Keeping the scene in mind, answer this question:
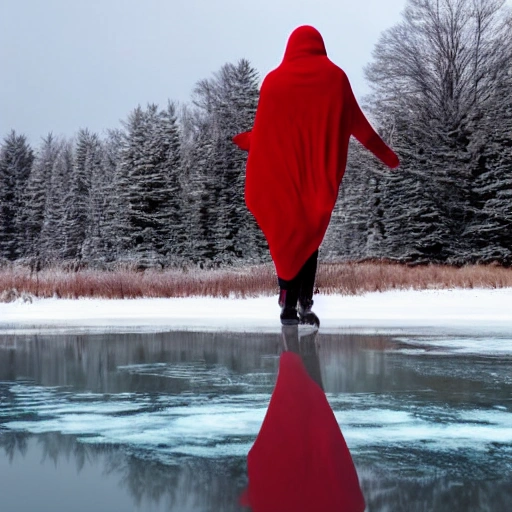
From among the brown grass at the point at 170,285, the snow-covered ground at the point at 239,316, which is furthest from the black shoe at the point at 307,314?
the brown grass at the point at 170,285

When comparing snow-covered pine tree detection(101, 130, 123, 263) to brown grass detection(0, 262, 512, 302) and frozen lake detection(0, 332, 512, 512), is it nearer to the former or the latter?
brown grass detection(0, 262, 512, 302)

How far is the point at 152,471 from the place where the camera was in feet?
7.77

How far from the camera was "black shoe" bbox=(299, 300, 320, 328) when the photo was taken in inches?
269

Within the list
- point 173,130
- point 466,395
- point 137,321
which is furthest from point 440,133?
point 466,395

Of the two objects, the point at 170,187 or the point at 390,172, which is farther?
the point at 170,187

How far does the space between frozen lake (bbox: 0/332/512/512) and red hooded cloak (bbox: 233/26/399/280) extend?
1.03 meters

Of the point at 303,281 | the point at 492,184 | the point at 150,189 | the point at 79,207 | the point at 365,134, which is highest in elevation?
the point at 79,207

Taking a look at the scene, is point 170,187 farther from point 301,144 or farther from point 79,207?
point 301,144

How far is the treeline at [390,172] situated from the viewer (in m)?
29.5

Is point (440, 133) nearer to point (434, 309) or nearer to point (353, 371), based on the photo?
point (434, 309)

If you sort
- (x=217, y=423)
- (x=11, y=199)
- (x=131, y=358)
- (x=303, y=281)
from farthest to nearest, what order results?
(x=11, y=199)
(x=303, y=281)
(x=131, y=358)
(x=217, y=423)

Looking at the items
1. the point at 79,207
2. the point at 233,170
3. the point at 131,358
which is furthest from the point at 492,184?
the point at 79,207

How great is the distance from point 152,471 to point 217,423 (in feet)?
2.56

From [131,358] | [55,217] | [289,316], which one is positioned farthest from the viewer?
[55,217]
